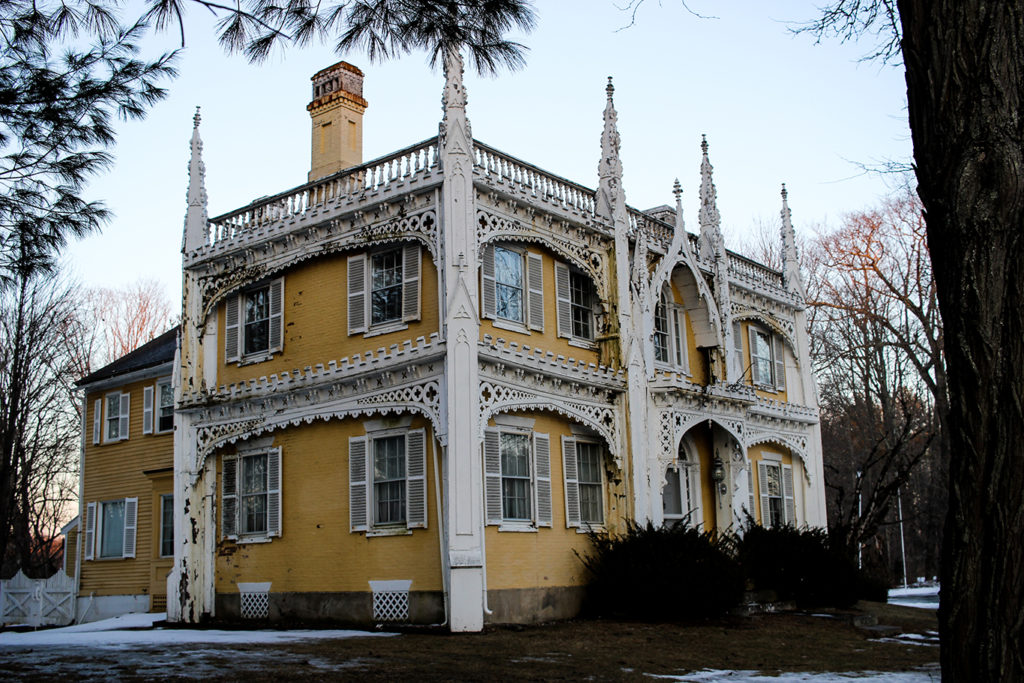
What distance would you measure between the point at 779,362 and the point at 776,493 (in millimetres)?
3940

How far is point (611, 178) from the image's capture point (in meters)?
21.9

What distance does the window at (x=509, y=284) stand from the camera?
19500 millimetres

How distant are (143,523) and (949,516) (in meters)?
25.8

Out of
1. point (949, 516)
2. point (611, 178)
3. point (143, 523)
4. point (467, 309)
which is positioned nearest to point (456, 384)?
point (467, 309)

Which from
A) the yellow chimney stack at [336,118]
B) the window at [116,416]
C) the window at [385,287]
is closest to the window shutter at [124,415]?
the window at [116,416]

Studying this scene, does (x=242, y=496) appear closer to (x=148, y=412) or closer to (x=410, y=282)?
(x=410, y=282)

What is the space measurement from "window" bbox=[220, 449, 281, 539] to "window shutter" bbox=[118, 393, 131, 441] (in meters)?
8.19

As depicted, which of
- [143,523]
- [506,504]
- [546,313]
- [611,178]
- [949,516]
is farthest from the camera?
[143,523]

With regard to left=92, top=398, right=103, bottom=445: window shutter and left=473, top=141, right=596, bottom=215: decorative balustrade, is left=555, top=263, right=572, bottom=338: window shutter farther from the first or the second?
left=92, top=398, right=103, bottom=445: window shutter

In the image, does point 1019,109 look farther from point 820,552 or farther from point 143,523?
point 143,523

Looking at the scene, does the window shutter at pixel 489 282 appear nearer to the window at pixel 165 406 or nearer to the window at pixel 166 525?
the window at pixel 165 406

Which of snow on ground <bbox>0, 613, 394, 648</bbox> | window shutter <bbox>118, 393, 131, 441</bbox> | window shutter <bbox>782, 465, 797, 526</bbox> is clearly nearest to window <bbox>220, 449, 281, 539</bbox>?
snow on ground <bbox>0, 613, 394, 648</bbox>

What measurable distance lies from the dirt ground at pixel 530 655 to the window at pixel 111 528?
45.5 feet

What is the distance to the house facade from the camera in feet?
58.3
